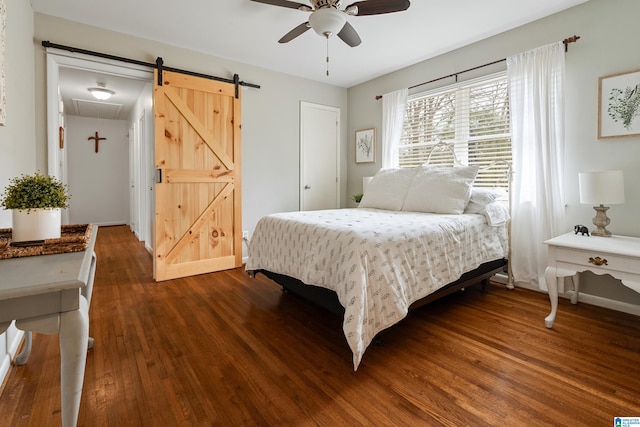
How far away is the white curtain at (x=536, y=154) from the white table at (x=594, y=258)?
19.2 inches

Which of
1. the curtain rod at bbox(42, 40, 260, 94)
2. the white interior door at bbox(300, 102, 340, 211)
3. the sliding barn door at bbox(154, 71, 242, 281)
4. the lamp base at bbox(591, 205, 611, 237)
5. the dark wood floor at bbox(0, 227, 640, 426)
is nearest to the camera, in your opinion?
the dark wood floor at bbox(0, 227, 640, 426)

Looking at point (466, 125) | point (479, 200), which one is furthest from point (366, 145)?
point (479, 200)

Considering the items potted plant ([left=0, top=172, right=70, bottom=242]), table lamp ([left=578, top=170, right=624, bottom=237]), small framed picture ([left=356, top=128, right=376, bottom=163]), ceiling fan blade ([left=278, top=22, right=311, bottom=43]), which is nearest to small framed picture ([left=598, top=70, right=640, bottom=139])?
table lamp ([left=578, top=170, right=624, bottom=237])

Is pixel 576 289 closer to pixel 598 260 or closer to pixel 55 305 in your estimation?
pixel 598 260

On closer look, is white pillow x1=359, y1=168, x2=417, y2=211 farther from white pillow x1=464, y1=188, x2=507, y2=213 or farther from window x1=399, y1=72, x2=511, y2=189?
window x1=399, y1=72, x2=511, y2=189

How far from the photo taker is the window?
10.8 ft

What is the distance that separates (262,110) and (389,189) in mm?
1997

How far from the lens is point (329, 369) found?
1.78m

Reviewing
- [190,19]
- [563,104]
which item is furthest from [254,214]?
[563,104]

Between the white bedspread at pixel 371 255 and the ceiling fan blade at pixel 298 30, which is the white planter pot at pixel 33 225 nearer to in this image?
the white bedspread at pixel 371 255

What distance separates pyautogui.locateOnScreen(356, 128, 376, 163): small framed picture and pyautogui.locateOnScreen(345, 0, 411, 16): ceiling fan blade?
2.42 metres

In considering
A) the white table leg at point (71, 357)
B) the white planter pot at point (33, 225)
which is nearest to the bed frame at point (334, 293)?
the white table leg at point (71, 357)

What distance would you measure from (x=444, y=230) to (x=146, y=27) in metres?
3.35

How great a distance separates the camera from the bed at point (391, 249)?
1.84 meters
